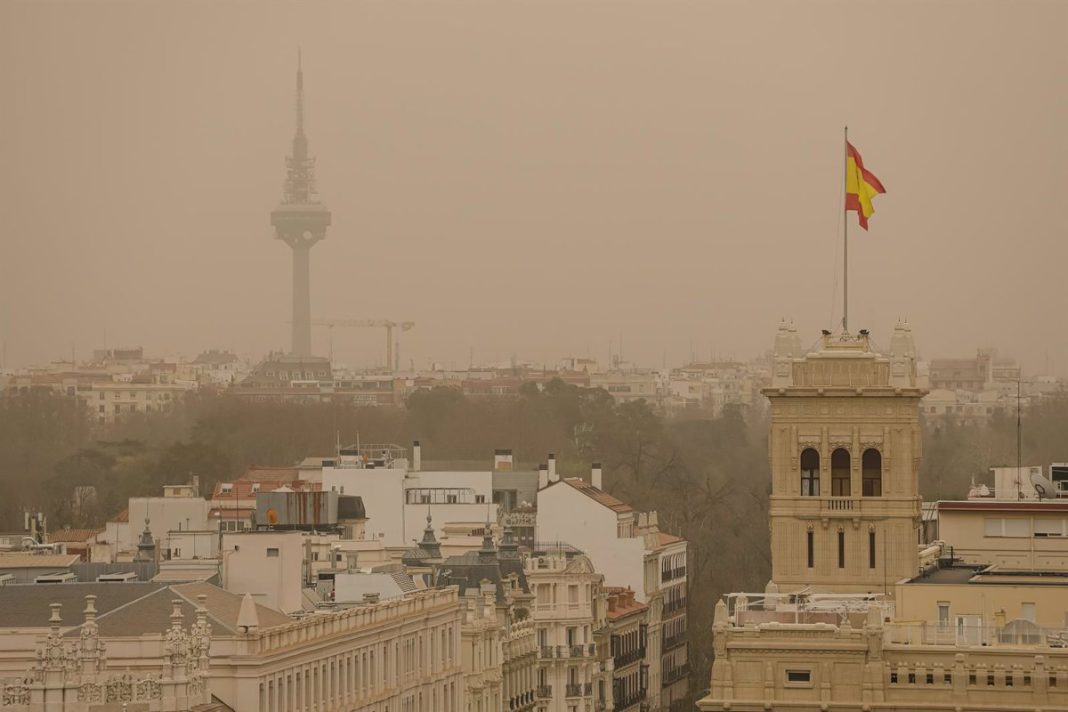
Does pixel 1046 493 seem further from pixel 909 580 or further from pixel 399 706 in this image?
pixel 399 706

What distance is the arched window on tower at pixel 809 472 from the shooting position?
3194 inches

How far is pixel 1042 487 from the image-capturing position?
288 feet

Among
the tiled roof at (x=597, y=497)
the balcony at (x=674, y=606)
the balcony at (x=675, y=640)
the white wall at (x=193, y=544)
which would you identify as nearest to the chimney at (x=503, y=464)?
the balcony at (x=674, y=606)

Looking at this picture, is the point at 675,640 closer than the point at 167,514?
No

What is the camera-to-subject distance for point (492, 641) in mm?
116438

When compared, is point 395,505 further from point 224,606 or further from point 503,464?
point 224,606

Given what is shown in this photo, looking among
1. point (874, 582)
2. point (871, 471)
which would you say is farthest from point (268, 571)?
point (874, 582)

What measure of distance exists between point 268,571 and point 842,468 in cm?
2473

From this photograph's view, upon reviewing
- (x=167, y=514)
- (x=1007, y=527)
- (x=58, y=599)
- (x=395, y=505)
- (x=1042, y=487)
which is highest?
(x=1042, y=487)

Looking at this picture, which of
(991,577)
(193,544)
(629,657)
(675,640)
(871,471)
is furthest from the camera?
(675,640)

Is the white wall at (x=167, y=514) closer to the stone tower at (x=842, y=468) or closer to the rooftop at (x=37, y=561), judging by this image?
the rooftop at (x=37, y=561)

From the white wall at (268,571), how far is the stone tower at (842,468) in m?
23.1

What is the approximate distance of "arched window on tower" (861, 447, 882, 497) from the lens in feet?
266

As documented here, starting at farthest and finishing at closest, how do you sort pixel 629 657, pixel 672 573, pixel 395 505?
pixel 672 573
pixel 395 505
pixel 629 657
